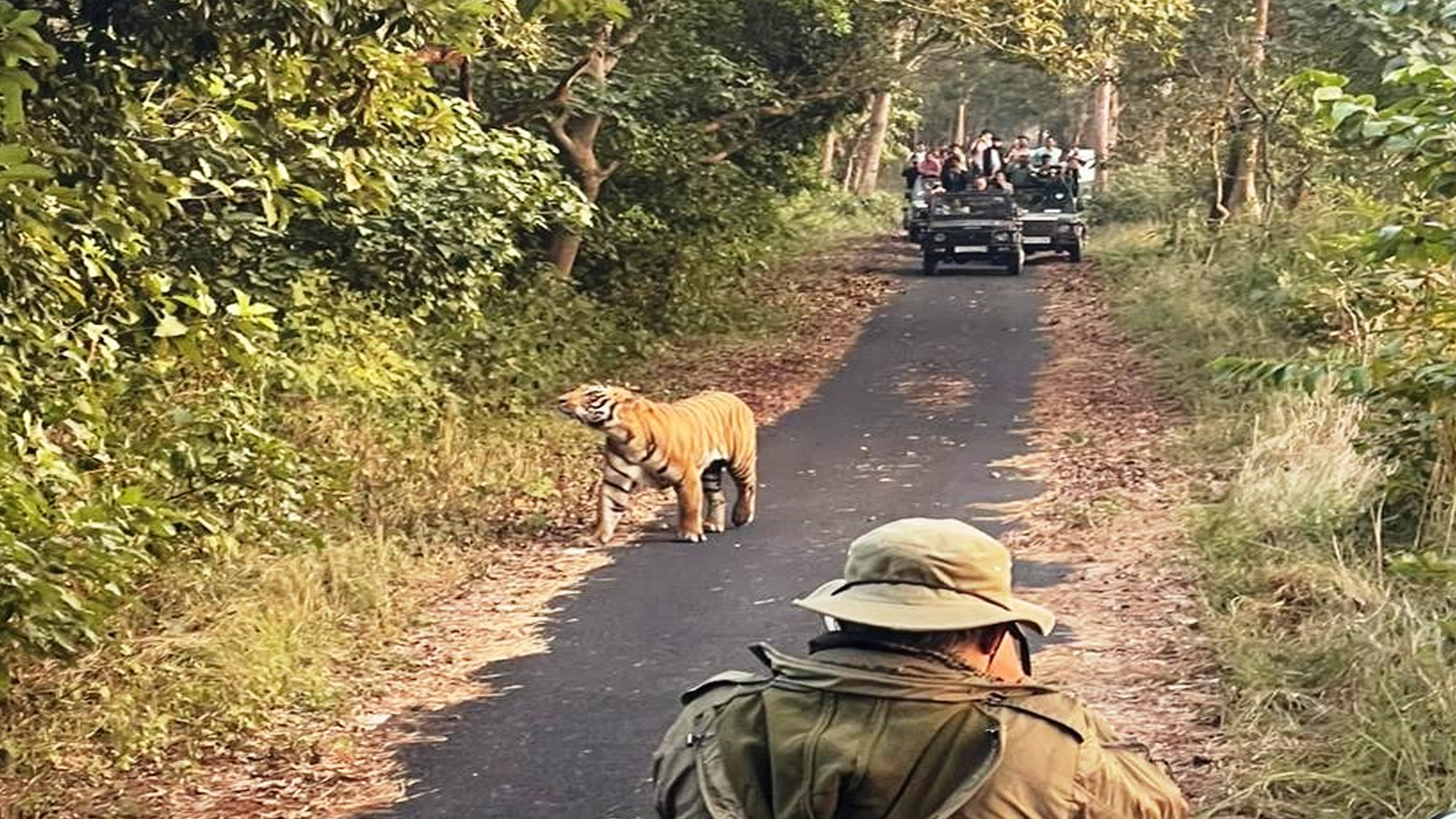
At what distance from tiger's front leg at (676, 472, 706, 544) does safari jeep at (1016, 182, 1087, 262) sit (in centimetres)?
1757

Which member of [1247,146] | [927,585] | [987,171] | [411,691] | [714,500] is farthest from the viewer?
[987,171]

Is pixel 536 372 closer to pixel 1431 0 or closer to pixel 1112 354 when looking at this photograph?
pixel 1112 354

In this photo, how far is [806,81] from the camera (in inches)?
754

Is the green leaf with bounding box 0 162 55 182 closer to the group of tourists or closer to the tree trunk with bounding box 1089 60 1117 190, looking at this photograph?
the group of tourists

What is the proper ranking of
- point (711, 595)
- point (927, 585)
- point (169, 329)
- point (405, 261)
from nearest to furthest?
point (927, 585) → point (169, 329) → point (711, 595) → point (405, 261)

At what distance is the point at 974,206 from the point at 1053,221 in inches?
99.7

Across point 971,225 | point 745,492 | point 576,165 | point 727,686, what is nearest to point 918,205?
point 971,225

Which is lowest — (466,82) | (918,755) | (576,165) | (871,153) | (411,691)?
(411,691)

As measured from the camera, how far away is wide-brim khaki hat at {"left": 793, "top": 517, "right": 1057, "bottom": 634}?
289cm

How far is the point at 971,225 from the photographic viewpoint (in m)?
25.8

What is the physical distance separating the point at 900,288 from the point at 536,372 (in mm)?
10451

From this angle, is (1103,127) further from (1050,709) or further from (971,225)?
(1050,709)

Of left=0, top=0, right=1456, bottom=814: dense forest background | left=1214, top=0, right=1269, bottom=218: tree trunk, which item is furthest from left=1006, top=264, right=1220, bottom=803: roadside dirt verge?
left=1214, top=0, right=1269, bottom=218: tree trunk

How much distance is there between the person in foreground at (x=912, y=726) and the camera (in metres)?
2.80
